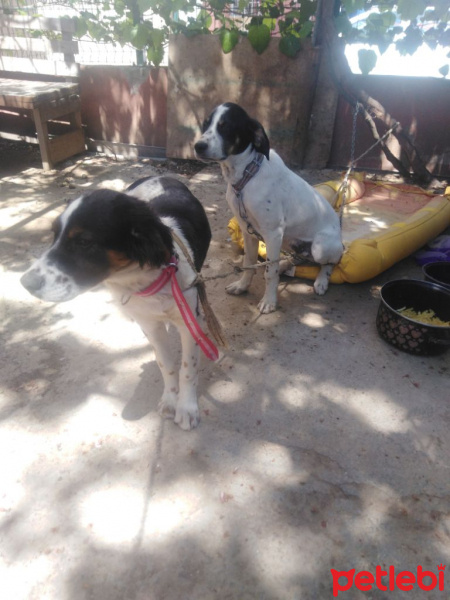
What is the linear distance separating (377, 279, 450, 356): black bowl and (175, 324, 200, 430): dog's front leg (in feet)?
4.97

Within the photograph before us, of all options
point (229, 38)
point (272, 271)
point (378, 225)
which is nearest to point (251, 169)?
point (272, 271)

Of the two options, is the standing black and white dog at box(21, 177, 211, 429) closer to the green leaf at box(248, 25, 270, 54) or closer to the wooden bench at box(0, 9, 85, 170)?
the green leaf at box(248, 25, 270, 54)

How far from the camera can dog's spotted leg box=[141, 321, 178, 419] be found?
7.77ft

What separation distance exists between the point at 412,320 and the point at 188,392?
161cm

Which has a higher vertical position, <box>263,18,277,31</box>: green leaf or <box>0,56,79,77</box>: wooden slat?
<box>263,18,277,31</box>: green leaf

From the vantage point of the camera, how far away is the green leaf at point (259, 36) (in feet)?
18.9

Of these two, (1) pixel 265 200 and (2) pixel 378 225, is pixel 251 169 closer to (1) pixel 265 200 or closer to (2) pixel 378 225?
(1) pixel 265 200

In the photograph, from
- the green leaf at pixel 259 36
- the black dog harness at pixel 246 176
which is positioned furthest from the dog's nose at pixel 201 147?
the green leaf at pixel 259 36

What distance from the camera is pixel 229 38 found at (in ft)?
19.6

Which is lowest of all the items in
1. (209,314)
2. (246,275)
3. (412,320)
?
(246,275)

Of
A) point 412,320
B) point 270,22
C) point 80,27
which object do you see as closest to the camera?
point 412,320

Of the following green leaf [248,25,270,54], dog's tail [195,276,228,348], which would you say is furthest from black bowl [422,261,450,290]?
green leaf [248,25,270,54]

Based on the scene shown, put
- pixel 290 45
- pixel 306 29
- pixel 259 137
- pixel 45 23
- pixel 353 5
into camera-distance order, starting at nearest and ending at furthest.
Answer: pixel 259 137, pixel 353 5, pixel 306 29, pixel 290 45, pixel 45 23

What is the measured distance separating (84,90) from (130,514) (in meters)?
7.21
